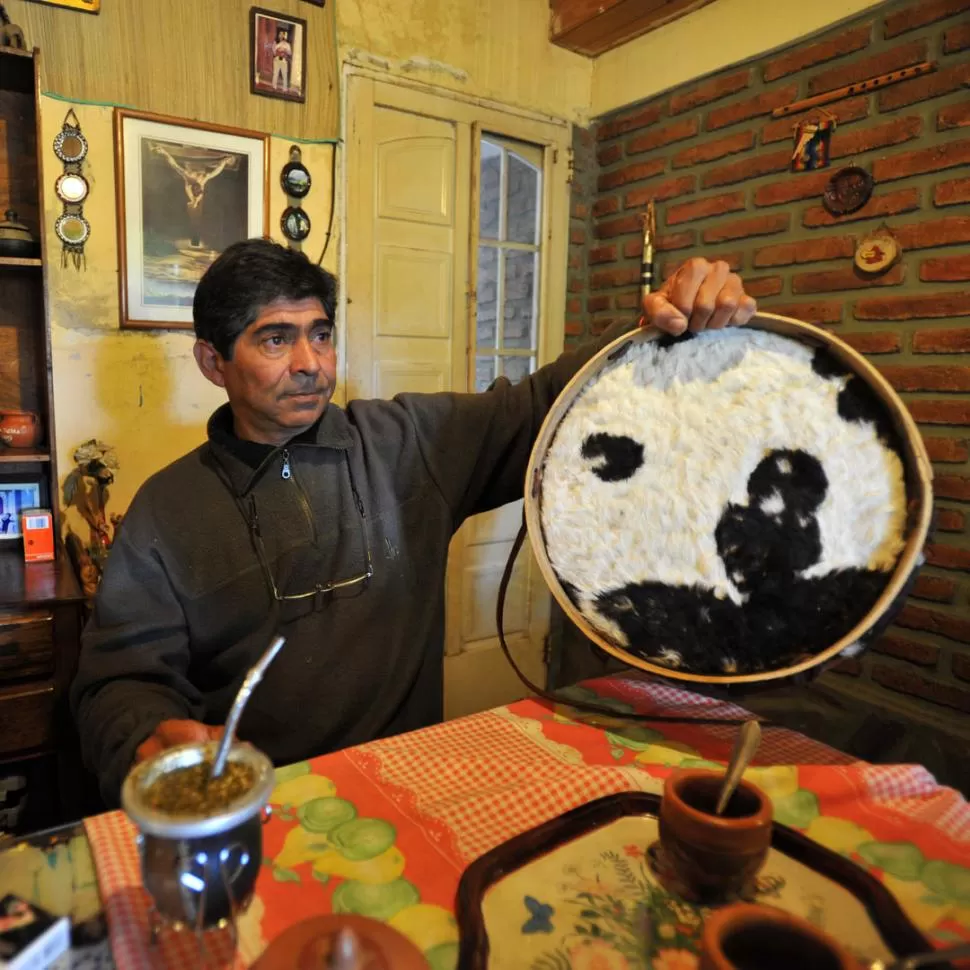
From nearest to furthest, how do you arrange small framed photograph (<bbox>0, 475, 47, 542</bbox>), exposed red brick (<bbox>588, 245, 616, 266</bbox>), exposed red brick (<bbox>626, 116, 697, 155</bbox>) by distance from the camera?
1. small framed photograph (<bbox>0, 475, 47, 542</bbox>)
2. exposed red brick (<bbox>626, 116, 697, 155</bbox>)
3. exposed red brick (<bbox>588, 245, 616, 266</bbox>)

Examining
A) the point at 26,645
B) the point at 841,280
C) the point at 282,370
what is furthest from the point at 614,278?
the point at 26,645

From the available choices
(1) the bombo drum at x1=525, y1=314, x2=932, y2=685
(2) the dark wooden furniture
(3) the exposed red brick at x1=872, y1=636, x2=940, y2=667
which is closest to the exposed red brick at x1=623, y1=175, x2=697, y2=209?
(3) the exposed red brick at x1=872, y1=636, x2=940, y2=667

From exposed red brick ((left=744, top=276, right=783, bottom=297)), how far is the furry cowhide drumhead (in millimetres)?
1378

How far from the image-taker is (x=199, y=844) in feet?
1.62

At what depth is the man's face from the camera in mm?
1238

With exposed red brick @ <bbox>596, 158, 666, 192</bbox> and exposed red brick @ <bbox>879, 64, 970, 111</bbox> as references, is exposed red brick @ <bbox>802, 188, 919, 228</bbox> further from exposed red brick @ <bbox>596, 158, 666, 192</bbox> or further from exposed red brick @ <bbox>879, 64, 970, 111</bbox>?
exposed red brick @ <bbox>596, 158, 666, 192</bbox>

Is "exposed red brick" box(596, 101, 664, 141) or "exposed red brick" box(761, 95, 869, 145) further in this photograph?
"exposed red brick" box(596, 101, 664, 141)

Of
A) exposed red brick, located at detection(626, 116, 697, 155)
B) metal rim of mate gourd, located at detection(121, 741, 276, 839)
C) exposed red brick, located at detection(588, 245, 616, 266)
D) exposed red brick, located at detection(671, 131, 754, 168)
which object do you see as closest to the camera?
metal rim of mate gourd, located at detection(121, 741, 276, 839)

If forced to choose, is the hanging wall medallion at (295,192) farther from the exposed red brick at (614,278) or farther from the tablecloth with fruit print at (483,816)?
the tablecloth with fruit print at (483,816)

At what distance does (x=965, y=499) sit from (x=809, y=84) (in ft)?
3.91

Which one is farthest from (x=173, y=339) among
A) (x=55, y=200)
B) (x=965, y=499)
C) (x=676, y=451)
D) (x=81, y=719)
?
(x=965, y=499)

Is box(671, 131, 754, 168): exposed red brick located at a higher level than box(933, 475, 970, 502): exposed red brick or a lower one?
higher

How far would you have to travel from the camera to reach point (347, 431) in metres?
1.31

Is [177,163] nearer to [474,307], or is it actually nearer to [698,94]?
[474,307]
